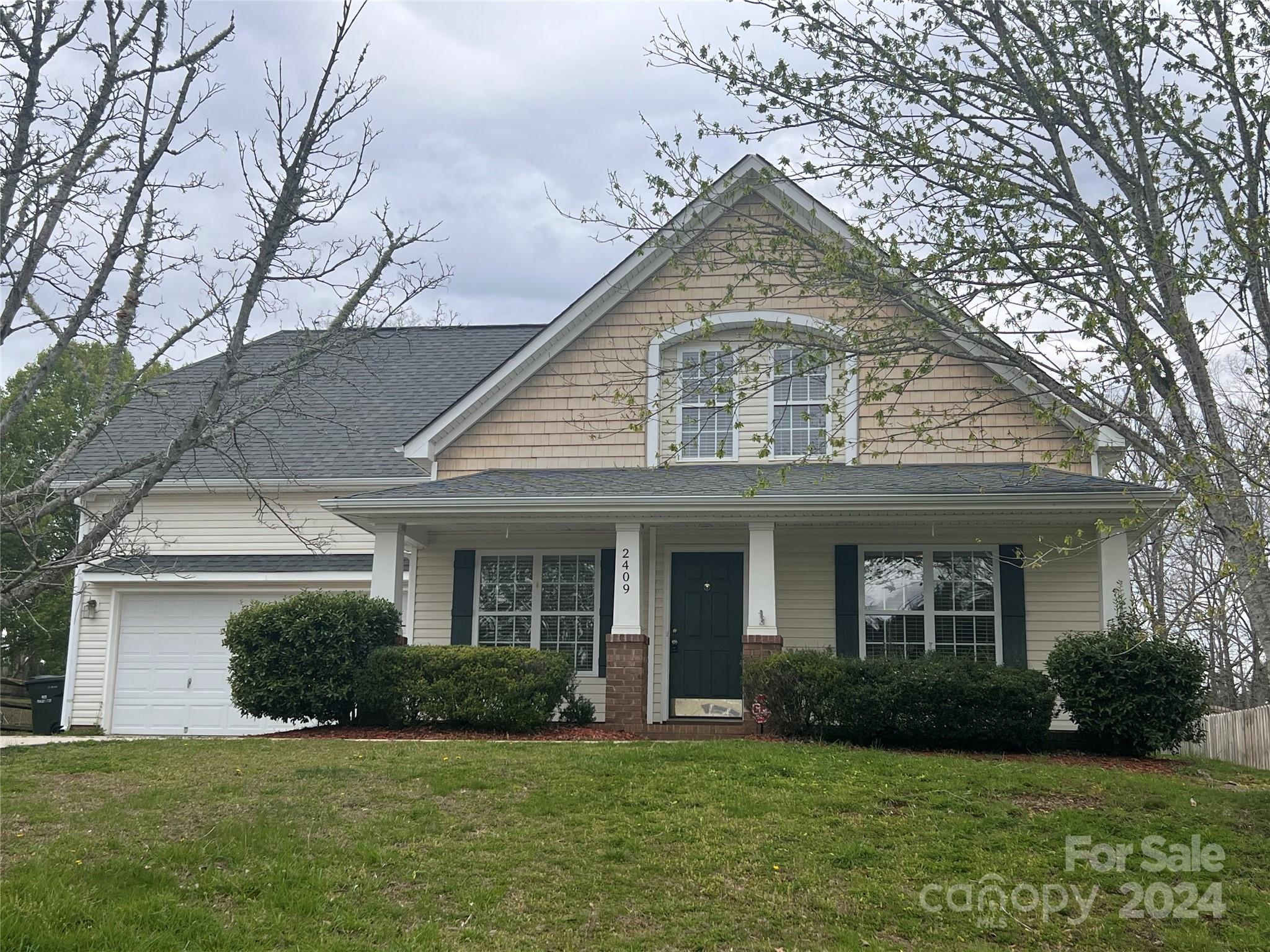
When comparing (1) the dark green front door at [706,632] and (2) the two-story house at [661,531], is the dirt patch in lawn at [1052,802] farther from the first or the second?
(1) the dark green front door at [706,632]

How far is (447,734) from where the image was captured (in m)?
12.1

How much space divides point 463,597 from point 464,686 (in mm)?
2528

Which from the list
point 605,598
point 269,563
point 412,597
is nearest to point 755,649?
point 605,598

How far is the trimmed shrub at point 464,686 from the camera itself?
1222 cm

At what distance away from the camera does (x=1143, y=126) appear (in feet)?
32.5

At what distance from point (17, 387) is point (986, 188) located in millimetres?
23437

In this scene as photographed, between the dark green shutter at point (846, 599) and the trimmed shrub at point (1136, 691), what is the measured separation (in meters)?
2.69

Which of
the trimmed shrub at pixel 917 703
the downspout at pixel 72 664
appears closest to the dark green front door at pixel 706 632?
the trimmed shrub at pixel 917 703

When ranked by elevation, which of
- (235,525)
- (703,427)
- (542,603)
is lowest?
(542,603)

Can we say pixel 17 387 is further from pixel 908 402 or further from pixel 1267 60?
pixel 1267 60

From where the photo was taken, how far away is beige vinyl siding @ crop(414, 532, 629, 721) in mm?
14773

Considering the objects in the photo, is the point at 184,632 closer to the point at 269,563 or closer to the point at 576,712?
the point at 269,563

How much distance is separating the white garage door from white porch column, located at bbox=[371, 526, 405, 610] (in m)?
3.47

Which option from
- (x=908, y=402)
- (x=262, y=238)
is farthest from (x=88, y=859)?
(x=908, y=402)
